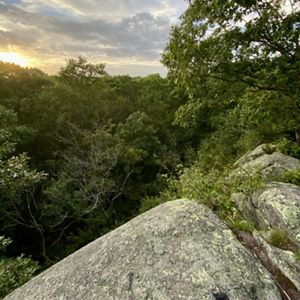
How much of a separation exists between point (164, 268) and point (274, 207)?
1.90 m

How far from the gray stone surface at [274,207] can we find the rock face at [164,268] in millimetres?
899

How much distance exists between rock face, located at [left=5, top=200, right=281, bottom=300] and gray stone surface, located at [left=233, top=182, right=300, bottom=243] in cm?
90

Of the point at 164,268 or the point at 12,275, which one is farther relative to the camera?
the point at 12,275

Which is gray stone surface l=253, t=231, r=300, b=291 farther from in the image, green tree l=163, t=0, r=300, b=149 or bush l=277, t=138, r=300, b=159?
bush l=277, t=138, r=300, b=159

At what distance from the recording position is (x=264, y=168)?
18.1 feet

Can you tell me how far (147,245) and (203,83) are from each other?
4.46m

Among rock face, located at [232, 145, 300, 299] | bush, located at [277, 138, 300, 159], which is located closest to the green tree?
bush, located at [277, 138, 300, 159]

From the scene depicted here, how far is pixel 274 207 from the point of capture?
147 inches

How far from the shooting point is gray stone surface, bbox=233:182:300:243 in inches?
138

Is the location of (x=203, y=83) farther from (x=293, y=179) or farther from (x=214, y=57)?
(x=293, y=179)

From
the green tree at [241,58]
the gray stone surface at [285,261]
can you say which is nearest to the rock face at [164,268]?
the gray stone surface at [285,261]

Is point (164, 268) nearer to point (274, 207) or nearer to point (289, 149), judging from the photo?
point (274, 207)

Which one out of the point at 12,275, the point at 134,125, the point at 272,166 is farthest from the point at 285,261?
the point at 134,125

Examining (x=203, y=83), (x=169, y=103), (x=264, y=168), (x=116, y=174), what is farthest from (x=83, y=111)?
(x=264, y=168)
